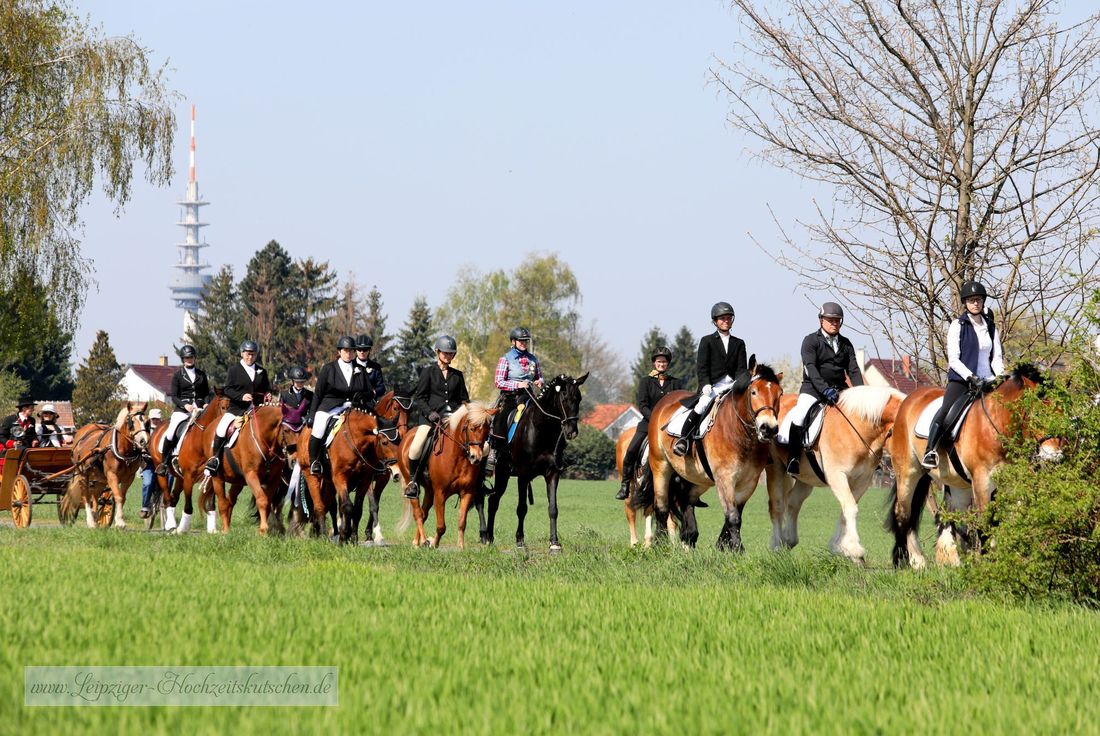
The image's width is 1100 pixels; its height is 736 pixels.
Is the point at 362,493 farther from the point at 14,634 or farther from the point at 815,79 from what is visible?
the point at 14,634

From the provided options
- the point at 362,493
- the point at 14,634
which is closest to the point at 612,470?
the point at 362,493

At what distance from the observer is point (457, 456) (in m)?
17.6

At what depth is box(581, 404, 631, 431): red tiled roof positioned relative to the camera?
354 ft

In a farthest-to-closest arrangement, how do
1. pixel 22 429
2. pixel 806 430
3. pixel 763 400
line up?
pixel 22 429
pixel 806 430
pixel 763 400

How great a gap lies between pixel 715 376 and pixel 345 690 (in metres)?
10.4

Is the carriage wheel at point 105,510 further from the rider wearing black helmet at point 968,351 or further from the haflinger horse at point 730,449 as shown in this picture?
the rider wearing black helmet at point 968,351

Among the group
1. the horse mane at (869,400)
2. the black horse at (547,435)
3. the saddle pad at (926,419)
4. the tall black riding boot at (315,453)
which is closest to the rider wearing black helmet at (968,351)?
the saddle pad at (926,419)

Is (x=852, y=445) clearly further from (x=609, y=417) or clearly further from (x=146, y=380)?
(x=146, y=380)

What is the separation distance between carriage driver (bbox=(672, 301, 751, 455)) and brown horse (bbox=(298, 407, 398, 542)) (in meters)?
4.01

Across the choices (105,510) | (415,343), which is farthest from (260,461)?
(415,343)

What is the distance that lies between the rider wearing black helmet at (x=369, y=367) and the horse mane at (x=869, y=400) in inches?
259

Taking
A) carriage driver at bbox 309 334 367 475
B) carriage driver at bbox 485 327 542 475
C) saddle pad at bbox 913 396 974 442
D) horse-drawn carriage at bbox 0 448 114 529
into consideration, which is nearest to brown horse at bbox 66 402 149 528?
horse-drawn carriage at bbox 0 448 114 529

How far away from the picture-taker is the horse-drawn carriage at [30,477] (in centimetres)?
2103

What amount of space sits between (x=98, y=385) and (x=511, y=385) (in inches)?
2892
